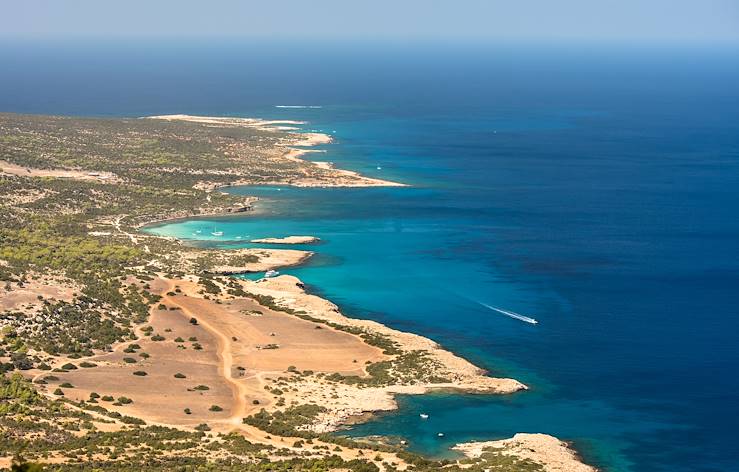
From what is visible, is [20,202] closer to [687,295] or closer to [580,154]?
[687,295]

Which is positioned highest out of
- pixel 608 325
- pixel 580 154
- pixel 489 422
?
pixel 580 154

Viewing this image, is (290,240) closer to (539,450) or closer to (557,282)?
(557,282)

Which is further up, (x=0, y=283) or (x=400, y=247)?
(x=400, y=247)

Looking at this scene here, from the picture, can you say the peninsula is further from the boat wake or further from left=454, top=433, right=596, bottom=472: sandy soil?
the boat wake

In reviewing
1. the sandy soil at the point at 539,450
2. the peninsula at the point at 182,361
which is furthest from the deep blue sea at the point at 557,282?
the peninsula at the point at 182,361

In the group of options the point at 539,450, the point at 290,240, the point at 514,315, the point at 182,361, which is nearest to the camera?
the point at 539,450

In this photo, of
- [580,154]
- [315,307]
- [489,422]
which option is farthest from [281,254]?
[580,154]

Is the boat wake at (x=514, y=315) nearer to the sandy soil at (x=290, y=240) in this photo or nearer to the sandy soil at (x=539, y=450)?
the sandy soil at (x=539, y=450)

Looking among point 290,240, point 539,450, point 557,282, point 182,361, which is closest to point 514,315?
point 557,282

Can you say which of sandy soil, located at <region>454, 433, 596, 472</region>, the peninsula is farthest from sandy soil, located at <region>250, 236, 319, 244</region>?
sandy soil, located at <region>454, 433, 596, 472</region>
